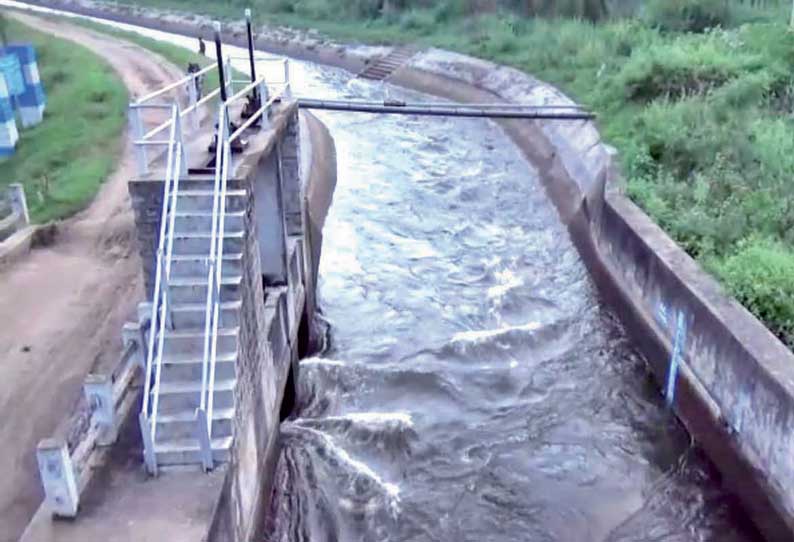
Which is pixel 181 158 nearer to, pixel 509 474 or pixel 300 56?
pixel 509 474

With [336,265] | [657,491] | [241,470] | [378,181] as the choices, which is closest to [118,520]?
[241,470]

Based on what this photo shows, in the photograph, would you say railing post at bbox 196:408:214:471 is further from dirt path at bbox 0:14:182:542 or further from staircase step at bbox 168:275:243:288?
dirt path at bbox 0:14:182:542

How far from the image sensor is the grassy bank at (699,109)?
13148 mm

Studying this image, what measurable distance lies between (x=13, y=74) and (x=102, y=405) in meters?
18.9

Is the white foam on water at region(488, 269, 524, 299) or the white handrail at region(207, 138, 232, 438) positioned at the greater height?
the white handrail at region(207, 138, 232, 438)

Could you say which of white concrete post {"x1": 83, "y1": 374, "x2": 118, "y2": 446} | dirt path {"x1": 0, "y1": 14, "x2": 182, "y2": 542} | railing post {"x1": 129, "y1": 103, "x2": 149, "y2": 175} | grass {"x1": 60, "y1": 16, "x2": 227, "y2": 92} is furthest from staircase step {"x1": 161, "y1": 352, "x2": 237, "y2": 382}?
grass {"x1": 60, "y1": 16, "x2": 227, "y2": 92}

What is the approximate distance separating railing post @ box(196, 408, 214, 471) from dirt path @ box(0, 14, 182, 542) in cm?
242

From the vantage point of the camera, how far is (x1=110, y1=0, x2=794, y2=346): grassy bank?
13.1 meters

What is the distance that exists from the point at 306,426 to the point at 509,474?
10.1 ft

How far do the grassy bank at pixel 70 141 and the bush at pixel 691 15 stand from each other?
19.5 meters

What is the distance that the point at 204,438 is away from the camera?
25.6 ft

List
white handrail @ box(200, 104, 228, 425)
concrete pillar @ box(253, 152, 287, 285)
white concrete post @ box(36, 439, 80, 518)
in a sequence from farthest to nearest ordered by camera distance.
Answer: concrete pillar @ box(253, 152, 287, 285) → white handrail @ box(200, 104, 228, 425) → white concrete post @ box(36, 439, 80, 518)

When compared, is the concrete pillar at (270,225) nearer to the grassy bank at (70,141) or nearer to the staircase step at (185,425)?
the staircase step at (185,425)

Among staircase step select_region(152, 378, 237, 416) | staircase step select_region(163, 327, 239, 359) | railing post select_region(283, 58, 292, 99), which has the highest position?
railing post select_region(283, 58, 292, 99)
